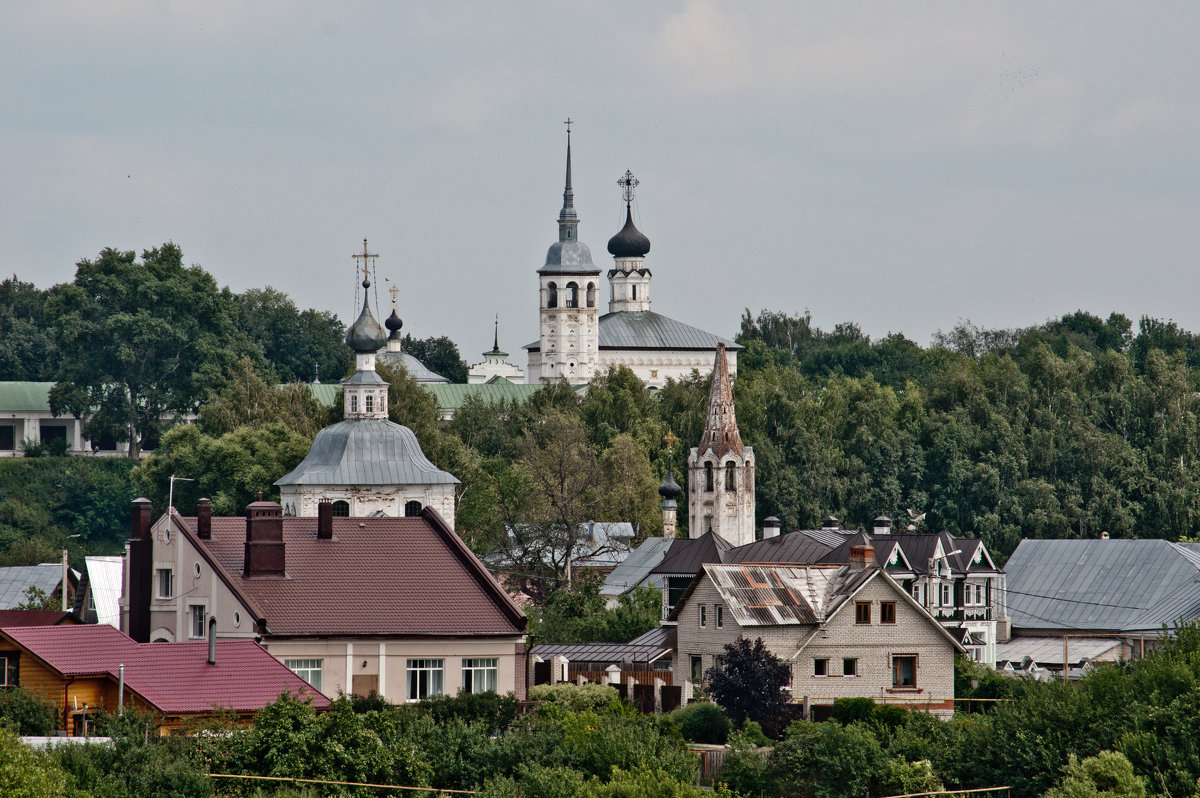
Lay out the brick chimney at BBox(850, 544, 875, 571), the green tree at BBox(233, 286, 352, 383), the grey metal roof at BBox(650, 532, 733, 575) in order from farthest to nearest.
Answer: the green tree at BBox(233, 286, 352, 383), the grey metal roof at BBox(650, 532, 733, 575), the brick chimney at BBox(850, 544, 875, 571)

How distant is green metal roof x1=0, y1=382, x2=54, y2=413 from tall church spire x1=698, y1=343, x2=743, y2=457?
46431 millimetres

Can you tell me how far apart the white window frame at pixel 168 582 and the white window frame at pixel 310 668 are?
13.0 feet

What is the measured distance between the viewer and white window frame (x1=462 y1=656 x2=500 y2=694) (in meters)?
40.1

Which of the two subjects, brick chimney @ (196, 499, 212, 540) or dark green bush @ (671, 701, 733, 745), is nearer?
dark green bush @ (671, 701, 733, 745)

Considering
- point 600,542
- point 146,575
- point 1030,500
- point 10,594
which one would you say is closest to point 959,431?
point 1030,500

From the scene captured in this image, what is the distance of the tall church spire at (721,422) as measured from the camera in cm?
7556

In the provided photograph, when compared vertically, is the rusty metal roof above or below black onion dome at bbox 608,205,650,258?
below

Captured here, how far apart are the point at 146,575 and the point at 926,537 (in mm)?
24154

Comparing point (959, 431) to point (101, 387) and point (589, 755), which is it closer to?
point (101, 387)

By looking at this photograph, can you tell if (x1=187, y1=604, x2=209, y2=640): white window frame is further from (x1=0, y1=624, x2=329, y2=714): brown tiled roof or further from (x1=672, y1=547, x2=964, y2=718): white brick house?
(x1=672, y1=547, x2=964, y2=718): white brick house

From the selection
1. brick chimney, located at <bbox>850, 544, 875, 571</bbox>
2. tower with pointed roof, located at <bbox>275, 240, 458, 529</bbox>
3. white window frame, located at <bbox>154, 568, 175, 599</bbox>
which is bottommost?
white window frame, located at <bbox>154, 568, 175, 599</bbox>

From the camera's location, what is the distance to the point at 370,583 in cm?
4081

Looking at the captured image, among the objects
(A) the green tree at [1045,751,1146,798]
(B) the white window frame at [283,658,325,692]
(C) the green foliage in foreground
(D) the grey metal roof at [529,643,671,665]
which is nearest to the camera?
(A) the green tree at [1045,751,1146,798]

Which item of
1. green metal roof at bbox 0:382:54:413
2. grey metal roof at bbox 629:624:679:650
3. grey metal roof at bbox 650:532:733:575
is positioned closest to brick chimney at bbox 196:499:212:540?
grey metal roof at bbox 629:624:679:650
